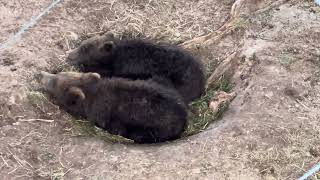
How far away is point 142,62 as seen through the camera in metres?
8.42

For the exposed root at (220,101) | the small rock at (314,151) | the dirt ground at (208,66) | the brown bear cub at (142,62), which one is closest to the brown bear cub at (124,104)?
the dirt ground at (208,66)

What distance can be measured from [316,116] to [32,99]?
142 inches

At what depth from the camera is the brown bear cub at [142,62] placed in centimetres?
820

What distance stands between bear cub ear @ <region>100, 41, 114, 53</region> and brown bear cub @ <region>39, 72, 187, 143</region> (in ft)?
Result: 2.56

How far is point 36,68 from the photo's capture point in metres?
8.16

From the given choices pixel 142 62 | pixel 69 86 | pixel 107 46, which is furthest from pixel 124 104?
pixel 107 46

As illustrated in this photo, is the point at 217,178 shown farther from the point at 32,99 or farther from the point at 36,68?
the point at 36,68

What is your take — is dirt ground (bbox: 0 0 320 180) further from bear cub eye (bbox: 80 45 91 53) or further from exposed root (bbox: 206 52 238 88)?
bear cub eye (bbox: 80 45 91 53)

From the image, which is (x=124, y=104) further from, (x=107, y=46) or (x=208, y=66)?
(x=208, y=66)

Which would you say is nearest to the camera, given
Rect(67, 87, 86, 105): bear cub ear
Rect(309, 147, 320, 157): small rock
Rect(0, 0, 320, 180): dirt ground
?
Rect(0, 0, 320, 180): dirt ground

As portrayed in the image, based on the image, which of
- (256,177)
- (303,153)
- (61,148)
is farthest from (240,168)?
(61,148)

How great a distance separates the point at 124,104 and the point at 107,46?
1.35 meters

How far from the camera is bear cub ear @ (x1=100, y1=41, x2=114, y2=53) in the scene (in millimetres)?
8602

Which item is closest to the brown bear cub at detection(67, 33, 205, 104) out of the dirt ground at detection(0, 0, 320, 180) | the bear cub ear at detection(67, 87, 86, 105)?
the dirt ground at detection(0, 0, 320, 180)
